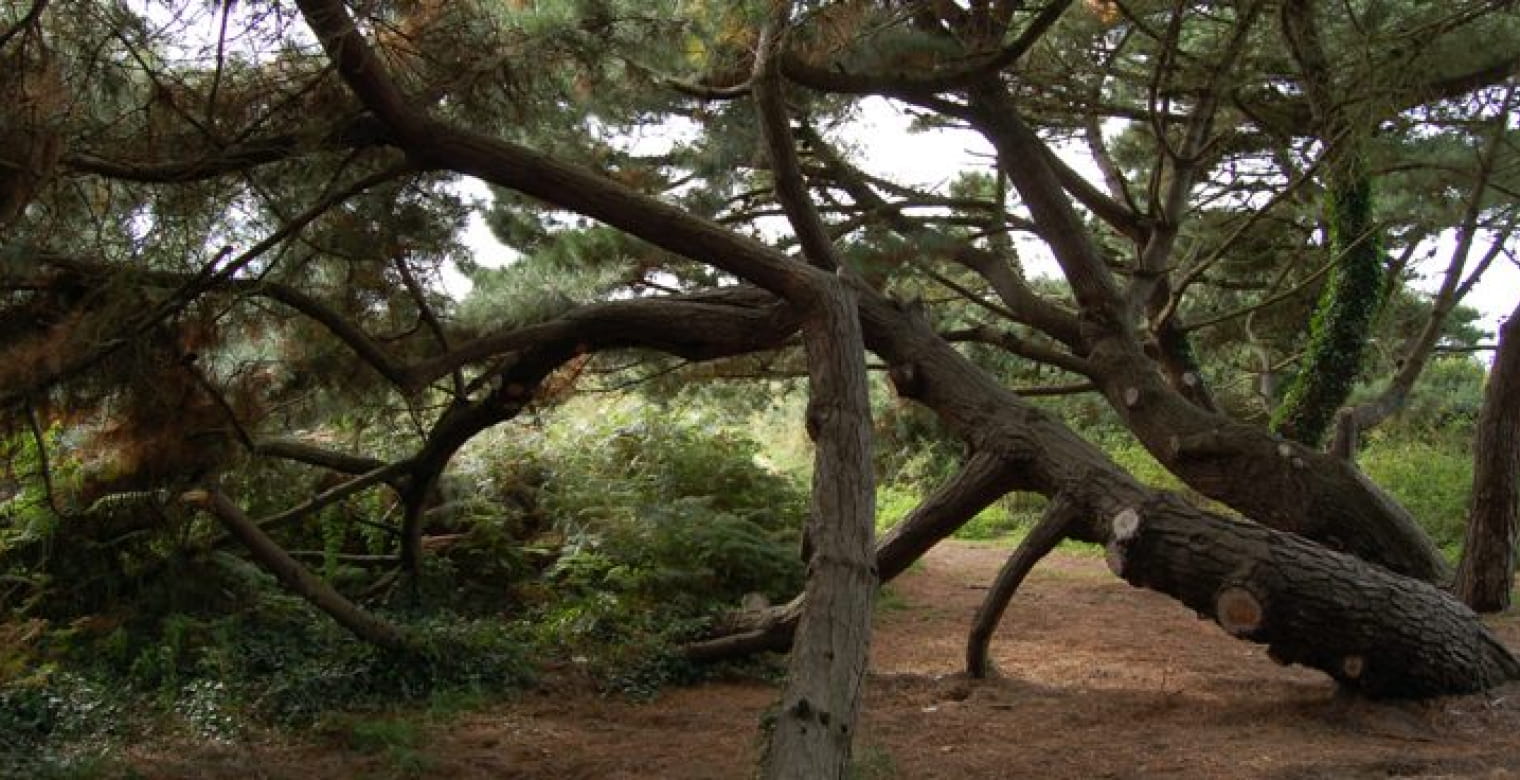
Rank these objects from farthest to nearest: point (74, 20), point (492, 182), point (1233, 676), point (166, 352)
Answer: point (1233, 676) → point (492, 182) → point (166, 352) → point (74, 20)

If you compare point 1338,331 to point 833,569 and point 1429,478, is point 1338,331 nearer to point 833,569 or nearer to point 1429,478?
point 1429,478

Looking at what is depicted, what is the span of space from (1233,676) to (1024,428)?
5.95 feet

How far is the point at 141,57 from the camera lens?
404 centimetres

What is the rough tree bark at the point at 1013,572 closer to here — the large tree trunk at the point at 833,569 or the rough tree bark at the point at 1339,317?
the large tree trunk at the point at 833,569

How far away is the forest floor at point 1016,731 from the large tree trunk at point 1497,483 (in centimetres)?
47

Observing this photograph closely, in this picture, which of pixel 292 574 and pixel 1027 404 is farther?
pixel 1027 404

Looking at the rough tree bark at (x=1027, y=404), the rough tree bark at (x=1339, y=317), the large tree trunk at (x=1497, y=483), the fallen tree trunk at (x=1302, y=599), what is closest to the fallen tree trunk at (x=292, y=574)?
the rough tree bark at (x=1027, y=404)

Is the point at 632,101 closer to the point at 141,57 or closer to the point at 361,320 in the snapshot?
the point at 361,320

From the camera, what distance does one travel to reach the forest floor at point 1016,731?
463 centimetres

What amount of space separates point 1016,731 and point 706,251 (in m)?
Result: 2.56

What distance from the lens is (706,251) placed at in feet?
18.1

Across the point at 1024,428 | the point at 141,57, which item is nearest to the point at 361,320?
the point at 141,57

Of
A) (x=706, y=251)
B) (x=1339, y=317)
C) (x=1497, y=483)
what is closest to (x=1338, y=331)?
(x=1339, y=317)

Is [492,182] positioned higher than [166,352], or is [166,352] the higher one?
[492,182]
